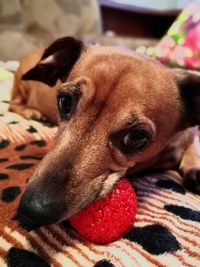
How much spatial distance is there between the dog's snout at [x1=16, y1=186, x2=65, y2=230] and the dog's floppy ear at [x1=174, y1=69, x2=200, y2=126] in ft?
2.35

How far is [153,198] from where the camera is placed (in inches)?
56.1

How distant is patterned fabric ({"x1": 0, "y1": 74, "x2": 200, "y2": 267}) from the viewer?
1.05m

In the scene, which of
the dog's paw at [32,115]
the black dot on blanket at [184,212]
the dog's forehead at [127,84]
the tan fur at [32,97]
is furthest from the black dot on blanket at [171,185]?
the dog's paw at [32,115]

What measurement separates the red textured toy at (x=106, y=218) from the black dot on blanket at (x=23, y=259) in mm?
164

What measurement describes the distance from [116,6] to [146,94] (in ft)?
11.7

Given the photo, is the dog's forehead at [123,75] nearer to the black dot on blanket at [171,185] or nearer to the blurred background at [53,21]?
the black dot on blanket at [171,185]

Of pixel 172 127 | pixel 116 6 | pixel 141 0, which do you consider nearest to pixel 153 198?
pixel 172 127

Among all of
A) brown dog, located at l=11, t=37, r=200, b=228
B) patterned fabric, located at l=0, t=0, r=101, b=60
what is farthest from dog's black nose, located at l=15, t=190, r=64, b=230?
patterned fabric, located at l=0, t=0, r=101, b=60

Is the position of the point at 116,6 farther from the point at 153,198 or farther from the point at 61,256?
the point at 61,256

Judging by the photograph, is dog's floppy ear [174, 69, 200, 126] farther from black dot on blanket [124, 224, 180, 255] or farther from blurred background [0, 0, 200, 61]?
blurred background [0, 0, 200, 61]

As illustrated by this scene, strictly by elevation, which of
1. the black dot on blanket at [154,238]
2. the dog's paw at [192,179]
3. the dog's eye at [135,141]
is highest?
the dog's eye at [135,141]

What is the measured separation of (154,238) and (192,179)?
534 millimetres

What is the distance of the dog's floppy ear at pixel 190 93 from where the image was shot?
5.05ft

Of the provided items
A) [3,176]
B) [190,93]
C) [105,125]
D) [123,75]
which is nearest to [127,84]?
[123,75]
